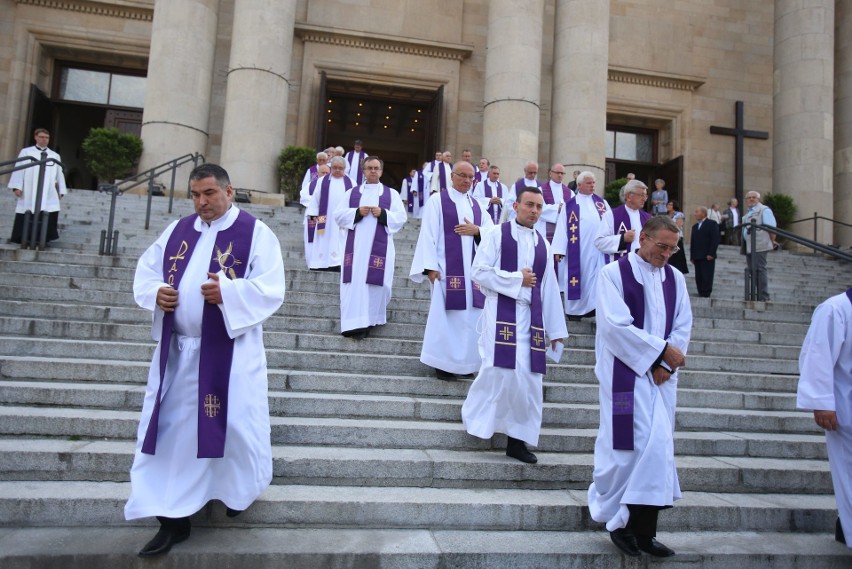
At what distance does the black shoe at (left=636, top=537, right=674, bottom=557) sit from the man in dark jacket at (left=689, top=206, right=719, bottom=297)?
7.71 m

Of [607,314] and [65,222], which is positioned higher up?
[65,222]

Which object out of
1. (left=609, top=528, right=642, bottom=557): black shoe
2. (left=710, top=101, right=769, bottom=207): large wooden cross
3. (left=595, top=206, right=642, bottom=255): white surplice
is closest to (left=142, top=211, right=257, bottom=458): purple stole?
(left=609, top=528, right=642, bottom=557): black shoe

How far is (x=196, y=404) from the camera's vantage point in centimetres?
368

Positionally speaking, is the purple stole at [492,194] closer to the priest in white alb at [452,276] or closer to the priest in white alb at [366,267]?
the priest in white alb at [366,267]

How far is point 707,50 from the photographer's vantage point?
2112 cm

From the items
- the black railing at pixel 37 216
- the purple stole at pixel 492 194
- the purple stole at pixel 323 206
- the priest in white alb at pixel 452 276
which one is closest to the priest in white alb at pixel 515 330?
the priest in white alb at pixel 452 276

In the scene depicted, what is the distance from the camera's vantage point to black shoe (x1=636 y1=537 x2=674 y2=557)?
3891mm

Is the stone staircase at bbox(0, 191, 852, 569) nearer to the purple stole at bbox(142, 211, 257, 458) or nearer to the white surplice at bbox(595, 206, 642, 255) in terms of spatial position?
the purple stole at bbox(142, 211, 257, 458)

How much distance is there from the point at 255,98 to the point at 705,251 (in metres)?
10.7

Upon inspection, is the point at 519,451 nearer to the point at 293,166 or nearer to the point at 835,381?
the point at 835,381

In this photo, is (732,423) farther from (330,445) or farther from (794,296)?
(794,296)

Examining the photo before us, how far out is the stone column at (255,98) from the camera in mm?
15391

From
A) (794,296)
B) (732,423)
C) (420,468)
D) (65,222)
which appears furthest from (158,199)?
(794,296)

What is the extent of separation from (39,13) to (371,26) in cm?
916
